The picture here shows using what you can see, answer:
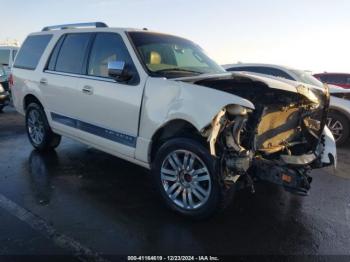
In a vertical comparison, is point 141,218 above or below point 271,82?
below

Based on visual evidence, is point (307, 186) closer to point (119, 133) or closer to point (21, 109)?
point (119, 133)

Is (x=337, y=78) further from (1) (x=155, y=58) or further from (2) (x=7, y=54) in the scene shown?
(2) (x=7, y=54)

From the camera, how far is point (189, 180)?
12.7 feet

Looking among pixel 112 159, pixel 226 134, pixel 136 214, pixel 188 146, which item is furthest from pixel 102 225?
pixel 112 159

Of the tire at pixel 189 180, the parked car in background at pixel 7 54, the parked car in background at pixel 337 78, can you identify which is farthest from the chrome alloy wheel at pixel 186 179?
the parked car in background at pixel 7 54

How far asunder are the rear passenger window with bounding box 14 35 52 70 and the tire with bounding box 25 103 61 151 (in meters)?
0.73

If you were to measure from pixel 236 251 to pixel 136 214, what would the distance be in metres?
1.21

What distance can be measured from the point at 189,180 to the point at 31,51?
13.4 feet

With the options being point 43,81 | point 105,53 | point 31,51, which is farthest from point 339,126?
point 31,51

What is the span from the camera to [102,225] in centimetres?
366

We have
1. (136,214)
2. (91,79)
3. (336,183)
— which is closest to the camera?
(136,214)

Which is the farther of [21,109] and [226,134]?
[21,109]

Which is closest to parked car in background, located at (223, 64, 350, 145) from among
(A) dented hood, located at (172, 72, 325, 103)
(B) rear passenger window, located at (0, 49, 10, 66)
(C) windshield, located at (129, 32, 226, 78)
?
(C) windshield, located at (129, 32, 226, 78)

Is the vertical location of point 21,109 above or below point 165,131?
below
